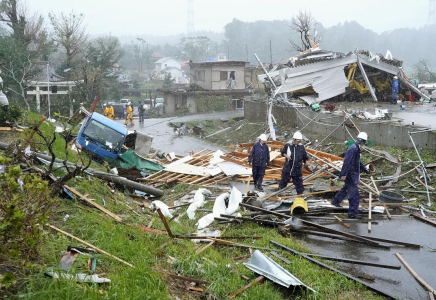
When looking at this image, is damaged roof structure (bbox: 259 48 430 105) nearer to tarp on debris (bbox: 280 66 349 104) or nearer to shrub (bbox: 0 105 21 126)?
tarp on debris (bbox: 280 66 349 104)

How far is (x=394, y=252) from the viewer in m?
6.66

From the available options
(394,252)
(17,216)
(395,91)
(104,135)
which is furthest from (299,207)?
(395,91)

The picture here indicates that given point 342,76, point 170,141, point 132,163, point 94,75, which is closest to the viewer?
point 132,163

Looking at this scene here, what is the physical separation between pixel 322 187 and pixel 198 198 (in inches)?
156

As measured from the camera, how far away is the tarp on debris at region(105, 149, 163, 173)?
535 inches

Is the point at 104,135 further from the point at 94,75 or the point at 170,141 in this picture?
the point at 94,75

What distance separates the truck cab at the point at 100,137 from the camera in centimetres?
1341

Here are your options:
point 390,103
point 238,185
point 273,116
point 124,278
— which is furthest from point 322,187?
point 390,103

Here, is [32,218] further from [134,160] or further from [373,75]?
[373,75]

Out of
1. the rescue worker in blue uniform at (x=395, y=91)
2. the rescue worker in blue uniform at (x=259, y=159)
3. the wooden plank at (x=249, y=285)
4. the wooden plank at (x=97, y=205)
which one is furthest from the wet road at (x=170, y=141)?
the wooden plank at (x=249, y=285)

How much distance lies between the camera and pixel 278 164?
1363cm

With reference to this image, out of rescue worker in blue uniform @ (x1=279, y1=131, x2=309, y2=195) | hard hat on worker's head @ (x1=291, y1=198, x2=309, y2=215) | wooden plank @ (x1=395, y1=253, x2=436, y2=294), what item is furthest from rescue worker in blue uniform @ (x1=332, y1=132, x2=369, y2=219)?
wooden plank @ (x1=395, y1=253, x2=436, y2=294)

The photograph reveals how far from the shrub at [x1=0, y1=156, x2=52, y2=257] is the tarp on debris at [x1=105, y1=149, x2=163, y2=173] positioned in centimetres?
901

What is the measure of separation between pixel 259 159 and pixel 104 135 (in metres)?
6.11
